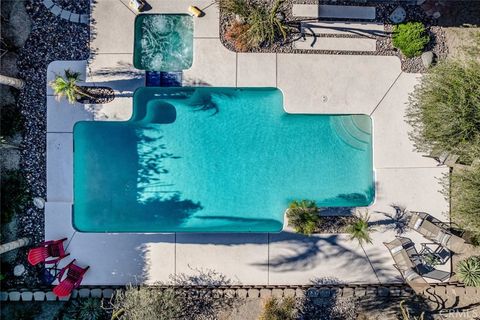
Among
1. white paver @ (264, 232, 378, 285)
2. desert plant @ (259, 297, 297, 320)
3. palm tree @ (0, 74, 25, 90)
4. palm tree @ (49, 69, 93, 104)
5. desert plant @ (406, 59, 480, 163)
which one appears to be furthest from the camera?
white paver @ (264, 232, 378, 285)

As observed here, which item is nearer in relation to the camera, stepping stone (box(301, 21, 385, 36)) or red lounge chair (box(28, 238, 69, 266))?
red lounge chair (box(28, 238, 69, 266))

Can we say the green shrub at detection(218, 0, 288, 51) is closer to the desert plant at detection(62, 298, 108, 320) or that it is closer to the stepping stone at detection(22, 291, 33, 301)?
the desert plant at detection(62, 298, 108, 320)

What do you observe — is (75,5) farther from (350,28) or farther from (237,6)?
(350,28)

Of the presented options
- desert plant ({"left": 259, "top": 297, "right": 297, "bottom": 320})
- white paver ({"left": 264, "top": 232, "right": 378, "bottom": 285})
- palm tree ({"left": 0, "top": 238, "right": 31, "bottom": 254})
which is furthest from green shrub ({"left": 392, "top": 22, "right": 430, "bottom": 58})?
palm tree ({"left": 0, "top": 238, "right": 31, "bottom": 254})

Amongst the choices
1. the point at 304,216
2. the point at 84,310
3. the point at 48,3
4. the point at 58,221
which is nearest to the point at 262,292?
the point at 304,216

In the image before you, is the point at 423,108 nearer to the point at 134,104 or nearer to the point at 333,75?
the point at 333,75

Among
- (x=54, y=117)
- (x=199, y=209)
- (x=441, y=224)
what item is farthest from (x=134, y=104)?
(x=441, y=224)
